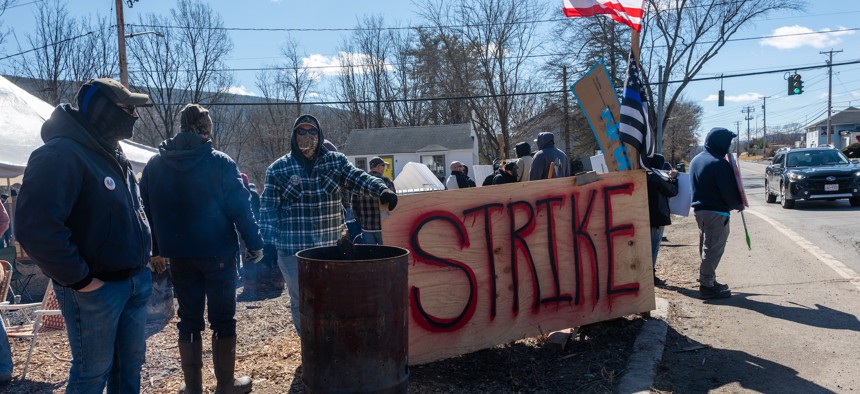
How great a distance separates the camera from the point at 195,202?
379 centimetres

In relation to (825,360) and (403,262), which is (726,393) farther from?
(403,262)

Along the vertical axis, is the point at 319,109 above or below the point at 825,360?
above

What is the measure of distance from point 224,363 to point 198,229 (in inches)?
35.4

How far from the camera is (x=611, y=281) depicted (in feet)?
16.8

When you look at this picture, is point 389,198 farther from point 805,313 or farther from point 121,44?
point 121,44

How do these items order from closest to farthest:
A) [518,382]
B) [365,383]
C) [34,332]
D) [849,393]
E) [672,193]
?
[365,383] → [849,393] → [518,382] → [34,332] → [672,193]

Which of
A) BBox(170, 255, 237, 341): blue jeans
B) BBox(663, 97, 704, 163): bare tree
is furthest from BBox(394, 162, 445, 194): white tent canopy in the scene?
BBox(663, 97, 704, 163): bare tree

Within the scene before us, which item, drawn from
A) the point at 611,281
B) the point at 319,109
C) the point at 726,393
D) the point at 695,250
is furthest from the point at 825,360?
the point at 319,109

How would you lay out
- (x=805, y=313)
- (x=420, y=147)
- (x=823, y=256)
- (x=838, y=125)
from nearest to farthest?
(x=805, y=313), (x=823, y=256), (x=420, y=147), (x=838, y=125)

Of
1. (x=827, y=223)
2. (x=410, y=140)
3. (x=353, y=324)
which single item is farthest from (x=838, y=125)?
(x=353, y=324)

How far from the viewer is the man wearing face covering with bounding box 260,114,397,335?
426cm

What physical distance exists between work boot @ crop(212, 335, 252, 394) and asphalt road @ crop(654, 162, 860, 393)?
2.84 metres

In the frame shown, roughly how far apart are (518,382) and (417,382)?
692mm

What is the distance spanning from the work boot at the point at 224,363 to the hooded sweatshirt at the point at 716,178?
5.05m
